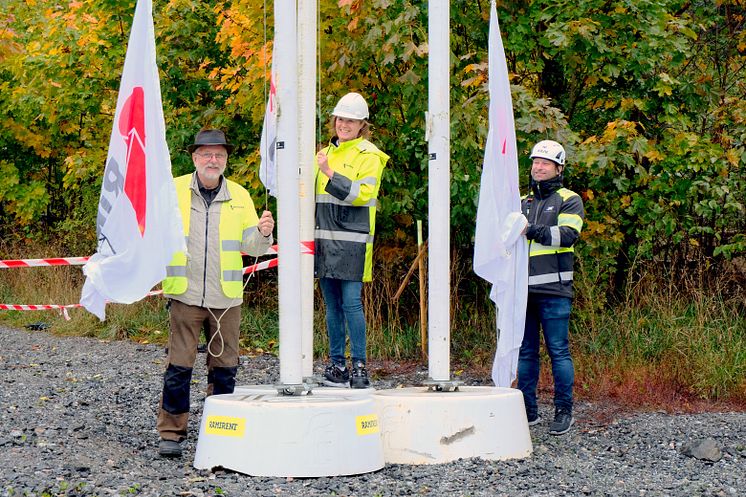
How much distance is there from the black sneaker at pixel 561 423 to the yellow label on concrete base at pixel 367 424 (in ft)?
6.91

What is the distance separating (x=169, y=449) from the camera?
6.88 metres

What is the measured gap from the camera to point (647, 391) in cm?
955

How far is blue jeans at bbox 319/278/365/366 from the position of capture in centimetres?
845

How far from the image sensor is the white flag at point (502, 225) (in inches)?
307

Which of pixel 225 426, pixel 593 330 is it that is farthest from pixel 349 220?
pixel 593 330

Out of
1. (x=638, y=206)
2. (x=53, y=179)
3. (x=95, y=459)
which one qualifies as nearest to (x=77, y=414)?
(x=95, y=459)

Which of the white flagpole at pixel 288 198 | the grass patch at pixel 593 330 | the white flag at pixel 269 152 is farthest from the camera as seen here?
the grass patch at pixel 593 330

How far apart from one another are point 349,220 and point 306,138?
98cm

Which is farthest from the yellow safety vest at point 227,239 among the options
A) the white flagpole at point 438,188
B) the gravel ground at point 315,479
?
the white flagpole at point 438,188

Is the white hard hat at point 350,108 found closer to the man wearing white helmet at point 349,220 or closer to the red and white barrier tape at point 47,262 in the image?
the man wearing white helmet at point 349,220

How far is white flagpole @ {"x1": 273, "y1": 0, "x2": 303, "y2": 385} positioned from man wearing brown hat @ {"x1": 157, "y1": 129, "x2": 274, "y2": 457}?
42cm

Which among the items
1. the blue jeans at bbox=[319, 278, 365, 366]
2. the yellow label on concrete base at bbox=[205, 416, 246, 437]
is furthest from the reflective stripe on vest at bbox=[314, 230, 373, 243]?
the yellow label on concrete base at bbox=[205, 416, 246, 437]

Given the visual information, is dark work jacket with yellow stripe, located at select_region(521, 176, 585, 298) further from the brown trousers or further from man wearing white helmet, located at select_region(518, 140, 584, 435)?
the brown trousers

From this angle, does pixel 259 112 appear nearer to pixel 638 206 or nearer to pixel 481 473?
pixel 638 206
